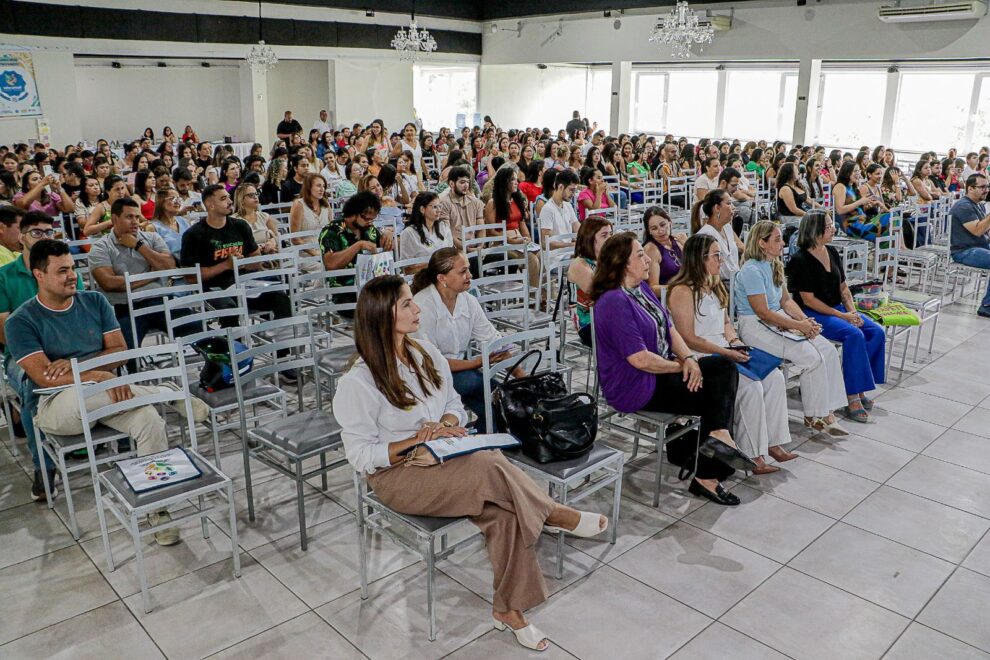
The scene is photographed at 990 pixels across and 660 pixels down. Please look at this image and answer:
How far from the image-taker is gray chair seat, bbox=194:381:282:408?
3.60 meters

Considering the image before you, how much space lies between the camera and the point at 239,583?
304cm

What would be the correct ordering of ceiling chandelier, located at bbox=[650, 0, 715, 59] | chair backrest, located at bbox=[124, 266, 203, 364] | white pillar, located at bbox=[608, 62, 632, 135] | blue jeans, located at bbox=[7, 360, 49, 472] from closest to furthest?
blue jeans, located at bbox=[7, 360, 49, 472] < chair backrest, located at bbox=[124, 266, 203, 364] < ceiling chandelier, located at bbox=[650, 0, 715, 59] < white pillar, located at bbox=[608, 62, 632, 135]

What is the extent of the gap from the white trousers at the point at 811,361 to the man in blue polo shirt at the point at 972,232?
3.29 meters

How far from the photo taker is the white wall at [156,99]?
642 inches

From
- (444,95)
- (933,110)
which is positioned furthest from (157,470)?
(444,95)

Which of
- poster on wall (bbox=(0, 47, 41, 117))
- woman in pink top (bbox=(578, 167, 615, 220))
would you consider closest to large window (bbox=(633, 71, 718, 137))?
woman in pink top (bbox=(578, 167, 615, 220))

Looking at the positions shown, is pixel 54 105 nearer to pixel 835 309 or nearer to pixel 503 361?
pixel 503 361

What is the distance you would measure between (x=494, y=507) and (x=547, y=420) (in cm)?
43

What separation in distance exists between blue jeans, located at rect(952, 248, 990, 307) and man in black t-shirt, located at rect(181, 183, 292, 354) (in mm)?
5648

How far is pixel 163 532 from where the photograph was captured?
328 centimetres

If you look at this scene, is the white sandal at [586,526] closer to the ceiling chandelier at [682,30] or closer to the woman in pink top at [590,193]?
the woman in pink top at [590,193]

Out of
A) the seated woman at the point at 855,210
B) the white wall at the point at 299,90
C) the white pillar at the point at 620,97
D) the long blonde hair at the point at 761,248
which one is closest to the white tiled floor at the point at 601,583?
Result: the long blonde hair at the point at 761,248

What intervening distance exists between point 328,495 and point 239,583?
0.73 meters

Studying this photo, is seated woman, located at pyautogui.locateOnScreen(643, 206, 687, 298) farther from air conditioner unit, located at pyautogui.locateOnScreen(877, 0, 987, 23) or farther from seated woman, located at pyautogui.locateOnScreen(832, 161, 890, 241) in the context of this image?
air conditioner unit, located at pyautogui.locateOnScreen(877, 0, 987, 23)
